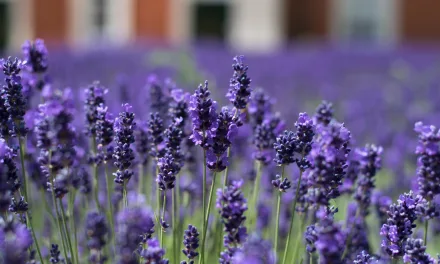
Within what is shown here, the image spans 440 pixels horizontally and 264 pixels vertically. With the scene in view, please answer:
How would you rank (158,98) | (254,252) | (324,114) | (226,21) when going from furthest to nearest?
(226,21) < (158,98) < (324,114) < (254,252)

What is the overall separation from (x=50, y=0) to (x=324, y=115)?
16.6 metres

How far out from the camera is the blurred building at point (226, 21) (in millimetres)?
16906

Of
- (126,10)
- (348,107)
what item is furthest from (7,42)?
(348,107)

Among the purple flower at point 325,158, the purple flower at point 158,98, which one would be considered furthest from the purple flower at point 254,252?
the purple flower at point 158,98

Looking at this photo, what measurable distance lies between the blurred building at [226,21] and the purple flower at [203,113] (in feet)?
49.2

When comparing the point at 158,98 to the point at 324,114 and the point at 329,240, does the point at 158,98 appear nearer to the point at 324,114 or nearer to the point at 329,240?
the point at 324,114

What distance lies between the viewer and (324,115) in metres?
2.05

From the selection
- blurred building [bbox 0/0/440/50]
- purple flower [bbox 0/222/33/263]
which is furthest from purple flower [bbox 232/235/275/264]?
blurred building [bbox 0/0/440/50]

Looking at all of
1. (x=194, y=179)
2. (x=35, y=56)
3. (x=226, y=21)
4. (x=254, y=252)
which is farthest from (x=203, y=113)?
(x=226, y=21)

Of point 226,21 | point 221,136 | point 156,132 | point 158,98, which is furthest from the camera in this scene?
point 226,21

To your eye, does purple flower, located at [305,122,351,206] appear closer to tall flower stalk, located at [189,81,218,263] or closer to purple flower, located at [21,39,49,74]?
tall flower stalk, located at [189,81,218,263]

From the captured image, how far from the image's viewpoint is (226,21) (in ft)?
57.8

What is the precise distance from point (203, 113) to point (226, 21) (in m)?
16.2

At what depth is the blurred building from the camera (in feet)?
55.5
